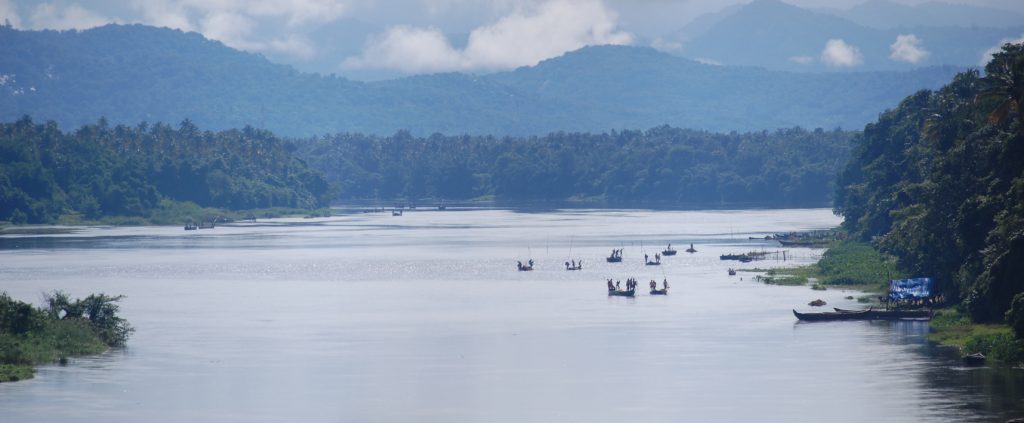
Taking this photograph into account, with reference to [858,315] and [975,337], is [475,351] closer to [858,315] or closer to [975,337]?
[858,315]

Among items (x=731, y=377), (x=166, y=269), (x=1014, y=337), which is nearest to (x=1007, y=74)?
(x=1014, y=337)

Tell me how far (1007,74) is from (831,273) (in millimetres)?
34051

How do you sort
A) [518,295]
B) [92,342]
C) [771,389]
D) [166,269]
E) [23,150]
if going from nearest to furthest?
[771,389], [92,342], [518,295], [166,269], [23,150]

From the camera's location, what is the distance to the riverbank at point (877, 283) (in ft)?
202

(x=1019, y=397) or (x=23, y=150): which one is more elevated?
(x=23, y=150)

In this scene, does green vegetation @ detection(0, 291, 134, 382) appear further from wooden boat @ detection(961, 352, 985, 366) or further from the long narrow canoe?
wooden boat @ detection(961, 352, 985, 366)

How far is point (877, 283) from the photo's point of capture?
310ft

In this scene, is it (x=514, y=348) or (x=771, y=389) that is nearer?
(x=771, y=389)

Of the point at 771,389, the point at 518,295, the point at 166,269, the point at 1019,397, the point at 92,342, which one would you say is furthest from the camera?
the point at 166,269

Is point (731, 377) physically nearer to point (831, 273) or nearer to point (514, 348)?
point (514, 348)

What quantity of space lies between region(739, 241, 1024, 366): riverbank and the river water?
Answer: 1295 mm

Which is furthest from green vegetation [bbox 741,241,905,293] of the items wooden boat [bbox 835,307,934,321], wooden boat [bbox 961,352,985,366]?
wooden boat [bbox 961,352,985,366]

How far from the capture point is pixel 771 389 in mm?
58719

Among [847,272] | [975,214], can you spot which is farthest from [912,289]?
[847,272]
